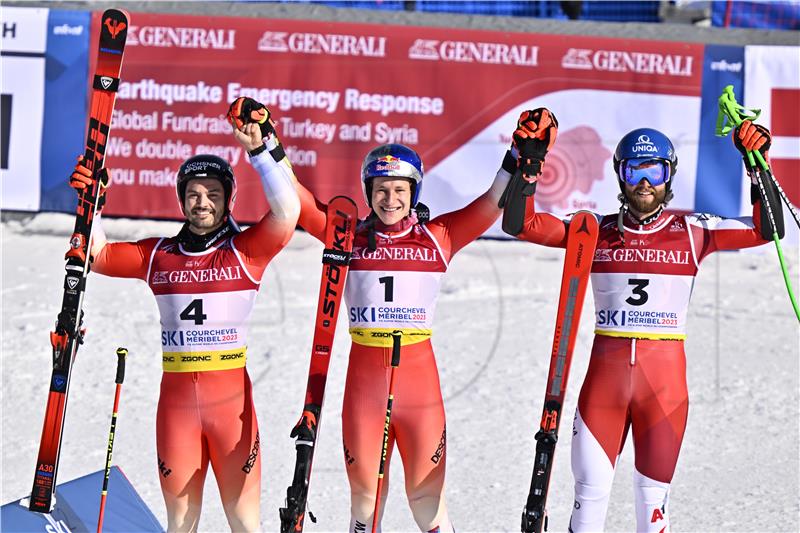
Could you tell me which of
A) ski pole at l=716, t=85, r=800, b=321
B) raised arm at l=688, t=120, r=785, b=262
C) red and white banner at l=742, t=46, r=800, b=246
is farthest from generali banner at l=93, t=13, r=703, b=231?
raised arm at l=688, t=120, r=785, b=262

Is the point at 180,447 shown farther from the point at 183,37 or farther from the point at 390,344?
the point at 183,37

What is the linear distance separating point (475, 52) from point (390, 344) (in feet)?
25.0

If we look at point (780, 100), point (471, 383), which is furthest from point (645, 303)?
point (780, 100)

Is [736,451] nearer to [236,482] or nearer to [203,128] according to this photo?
[236,482]

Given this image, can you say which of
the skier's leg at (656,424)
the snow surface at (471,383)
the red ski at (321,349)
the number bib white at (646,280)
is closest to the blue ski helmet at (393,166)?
the red ski at (321,349)

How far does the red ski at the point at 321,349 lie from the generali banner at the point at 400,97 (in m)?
6.88

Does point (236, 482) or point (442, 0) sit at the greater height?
point (442, 0)

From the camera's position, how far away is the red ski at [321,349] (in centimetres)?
562

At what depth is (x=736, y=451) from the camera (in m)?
8.76

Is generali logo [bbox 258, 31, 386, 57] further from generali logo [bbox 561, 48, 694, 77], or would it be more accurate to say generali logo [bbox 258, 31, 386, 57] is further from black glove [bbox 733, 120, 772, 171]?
black glove [bbox 733, 120, 772, 171]

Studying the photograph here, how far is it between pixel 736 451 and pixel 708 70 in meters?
5.43

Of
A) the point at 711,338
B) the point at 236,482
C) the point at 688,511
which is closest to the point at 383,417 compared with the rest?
the point at 236,482

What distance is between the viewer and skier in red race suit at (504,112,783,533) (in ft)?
18.7

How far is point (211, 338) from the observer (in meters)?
5.63
